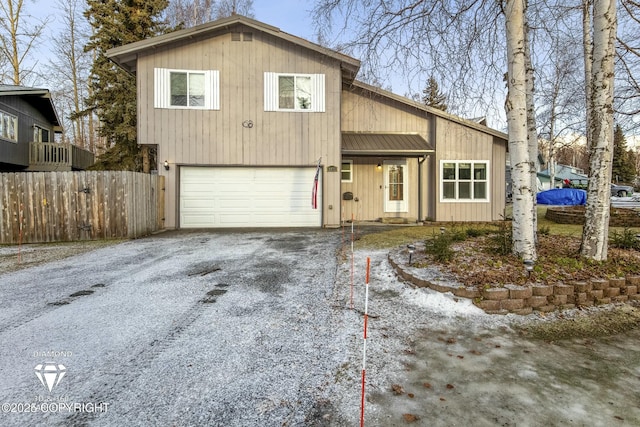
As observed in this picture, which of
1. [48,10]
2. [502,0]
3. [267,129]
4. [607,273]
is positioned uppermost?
[48,10]

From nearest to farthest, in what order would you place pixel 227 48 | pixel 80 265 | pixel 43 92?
pixel 80 265 < pixel 227 48 < pixel 43 92

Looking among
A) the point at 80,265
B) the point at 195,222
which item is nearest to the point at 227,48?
the point at 195,222

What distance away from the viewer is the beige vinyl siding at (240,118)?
1102cm

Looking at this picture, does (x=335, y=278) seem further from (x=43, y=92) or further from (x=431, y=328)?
(x=43, y=92)

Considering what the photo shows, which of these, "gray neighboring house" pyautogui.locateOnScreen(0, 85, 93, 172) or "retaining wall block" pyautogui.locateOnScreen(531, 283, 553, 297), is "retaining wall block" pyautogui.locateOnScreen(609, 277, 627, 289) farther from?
"gray neighboring house" pyautogui.locateOnScreen(0, 85, 93, 172)

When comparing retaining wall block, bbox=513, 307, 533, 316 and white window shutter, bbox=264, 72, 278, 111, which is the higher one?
white window shutter, bbox=264, 72, 278, 111

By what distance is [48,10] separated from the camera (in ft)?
66.4

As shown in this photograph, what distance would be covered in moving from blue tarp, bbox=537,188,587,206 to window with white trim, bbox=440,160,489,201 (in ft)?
41.6

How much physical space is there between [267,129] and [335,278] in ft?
23.6

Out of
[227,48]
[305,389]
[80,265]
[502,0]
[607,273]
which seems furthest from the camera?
[227,48]

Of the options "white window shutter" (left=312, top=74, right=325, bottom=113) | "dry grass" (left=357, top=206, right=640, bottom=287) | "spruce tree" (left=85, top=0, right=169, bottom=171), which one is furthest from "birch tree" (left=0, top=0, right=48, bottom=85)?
"dry grass" (left=357, top=206, right=640, bottom=287)

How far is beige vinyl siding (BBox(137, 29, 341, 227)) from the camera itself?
434 inches

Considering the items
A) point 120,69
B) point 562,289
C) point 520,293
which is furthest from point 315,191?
point 120,69

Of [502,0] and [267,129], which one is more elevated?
[502,0]
